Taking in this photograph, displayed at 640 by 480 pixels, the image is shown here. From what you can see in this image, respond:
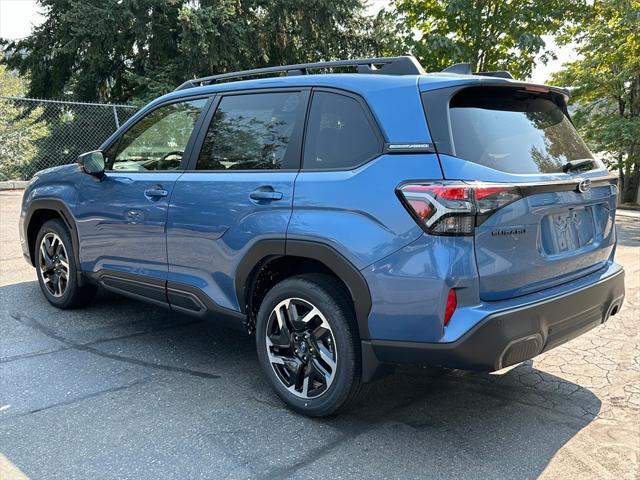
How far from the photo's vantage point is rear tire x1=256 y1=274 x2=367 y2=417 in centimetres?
298

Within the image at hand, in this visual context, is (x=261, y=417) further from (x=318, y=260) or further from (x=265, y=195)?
(x=265, y=195)

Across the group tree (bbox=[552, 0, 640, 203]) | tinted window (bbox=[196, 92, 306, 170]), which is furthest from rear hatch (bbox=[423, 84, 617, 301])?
tree (bbox=[552, 0, 640, 203])

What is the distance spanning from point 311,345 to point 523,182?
138 centimetres

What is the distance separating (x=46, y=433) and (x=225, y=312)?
115cm

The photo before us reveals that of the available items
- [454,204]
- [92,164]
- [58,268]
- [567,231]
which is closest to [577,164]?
[567,231]

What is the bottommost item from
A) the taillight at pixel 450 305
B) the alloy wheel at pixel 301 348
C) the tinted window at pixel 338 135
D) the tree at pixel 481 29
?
the alloy wheel at pixel 301 348

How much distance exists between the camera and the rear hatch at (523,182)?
8.77 feet

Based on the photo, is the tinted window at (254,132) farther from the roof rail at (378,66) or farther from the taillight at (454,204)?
the taillight at (454,204)

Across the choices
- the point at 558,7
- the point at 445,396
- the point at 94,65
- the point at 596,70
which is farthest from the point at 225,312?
the point at 596,70

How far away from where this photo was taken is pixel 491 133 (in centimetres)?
294

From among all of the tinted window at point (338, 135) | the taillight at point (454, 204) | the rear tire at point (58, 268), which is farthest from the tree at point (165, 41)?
the taillight at point (454, 204)

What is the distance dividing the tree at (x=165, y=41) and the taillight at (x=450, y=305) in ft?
51.6

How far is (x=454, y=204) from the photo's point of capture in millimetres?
2594

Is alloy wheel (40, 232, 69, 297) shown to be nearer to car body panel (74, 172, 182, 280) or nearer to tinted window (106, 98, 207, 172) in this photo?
car body panel (74, 172, 182, 280)
